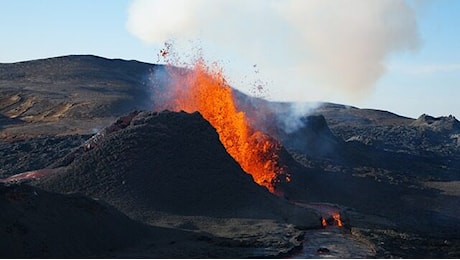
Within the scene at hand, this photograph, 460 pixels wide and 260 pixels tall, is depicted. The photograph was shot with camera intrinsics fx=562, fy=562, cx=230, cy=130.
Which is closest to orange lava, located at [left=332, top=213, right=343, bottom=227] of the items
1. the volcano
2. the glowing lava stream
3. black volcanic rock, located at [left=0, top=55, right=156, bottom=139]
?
the volcano

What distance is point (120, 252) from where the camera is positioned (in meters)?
21.8

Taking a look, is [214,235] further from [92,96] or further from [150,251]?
[92,96]

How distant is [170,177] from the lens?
1184 inches

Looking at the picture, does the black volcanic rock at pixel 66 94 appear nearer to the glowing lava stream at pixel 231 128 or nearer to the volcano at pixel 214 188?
the volcano at pixel 214 188

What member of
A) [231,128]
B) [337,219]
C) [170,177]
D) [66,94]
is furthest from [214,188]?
[66,94]

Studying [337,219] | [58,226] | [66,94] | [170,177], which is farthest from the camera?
[66,94]

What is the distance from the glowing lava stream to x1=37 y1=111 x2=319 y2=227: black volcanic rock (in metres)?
7.77

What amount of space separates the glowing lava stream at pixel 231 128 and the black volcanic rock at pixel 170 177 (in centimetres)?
777

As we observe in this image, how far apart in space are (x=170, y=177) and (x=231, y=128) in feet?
44.5

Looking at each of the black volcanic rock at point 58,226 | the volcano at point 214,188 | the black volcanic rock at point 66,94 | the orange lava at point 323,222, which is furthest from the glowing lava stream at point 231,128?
the black volcanic rock at point 66,94

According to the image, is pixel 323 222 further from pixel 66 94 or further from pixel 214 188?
pixel 66 94

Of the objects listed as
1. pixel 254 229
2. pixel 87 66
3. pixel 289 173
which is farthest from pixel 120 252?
pixel 87 66

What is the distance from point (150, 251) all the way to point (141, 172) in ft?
27.7

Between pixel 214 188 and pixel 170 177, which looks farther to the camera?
pixel 170 177
